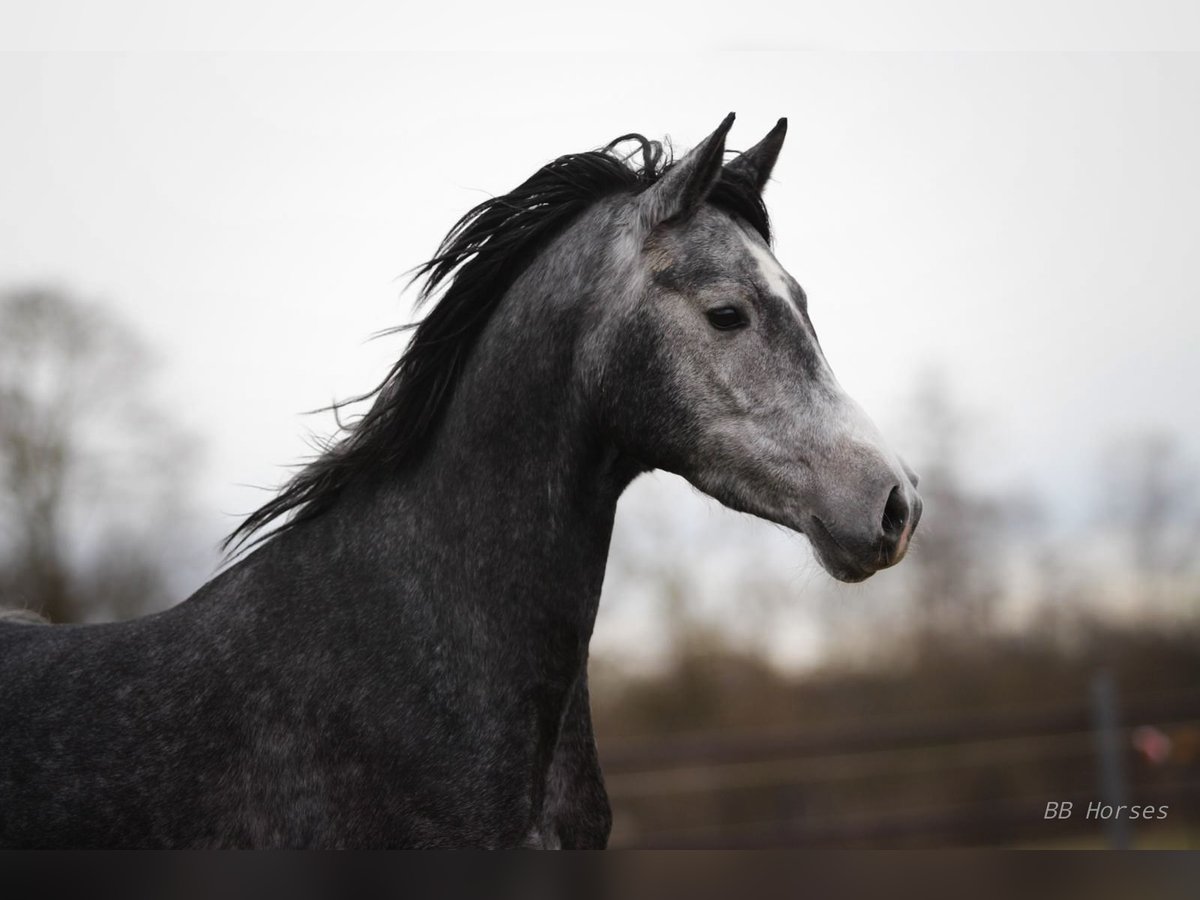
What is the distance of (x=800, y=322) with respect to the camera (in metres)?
2.08

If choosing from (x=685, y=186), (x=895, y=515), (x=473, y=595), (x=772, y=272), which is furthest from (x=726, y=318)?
(x=473, y=595)

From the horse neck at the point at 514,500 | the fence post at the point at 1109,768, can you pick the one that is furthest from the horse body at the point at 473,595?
the fence post at the point at 1109,768

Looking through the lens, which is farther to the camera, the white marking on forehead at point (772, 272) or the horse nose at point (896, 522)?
the white marking on forehead at point (772, 272)

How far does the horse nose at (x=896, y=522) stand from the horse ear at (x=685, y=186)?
754 mm

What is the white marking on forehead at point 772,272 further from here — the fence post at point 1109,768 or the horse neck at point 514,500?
the fence post at point 1109,768

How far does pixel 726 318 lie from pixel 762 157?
0.59 meters

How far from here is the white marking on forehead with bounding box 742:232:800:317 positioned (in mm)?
2084

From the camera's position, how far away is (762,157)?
2424 millimetres

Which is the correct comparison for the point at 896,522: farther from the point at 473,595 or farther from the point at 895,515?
the point at 473,595

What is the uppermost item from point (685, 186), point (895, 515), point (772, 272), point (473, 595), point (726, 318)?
point (685, 186)

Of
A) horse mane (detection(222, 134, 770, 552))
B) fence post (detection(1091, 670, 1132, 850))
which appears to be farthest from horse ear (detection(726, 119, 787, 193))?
fence post (detection(1091, 670, 1132, 850))

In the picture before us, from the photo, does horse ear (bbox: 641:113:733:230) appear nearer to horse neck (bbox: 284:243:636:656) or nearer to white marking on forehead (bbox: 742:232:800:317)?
white marking on forehead (bbox: 742:232:800:317)

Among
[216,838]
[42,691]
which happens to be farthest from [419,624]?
[42,691]

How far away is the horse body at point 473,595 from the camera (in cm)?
191
